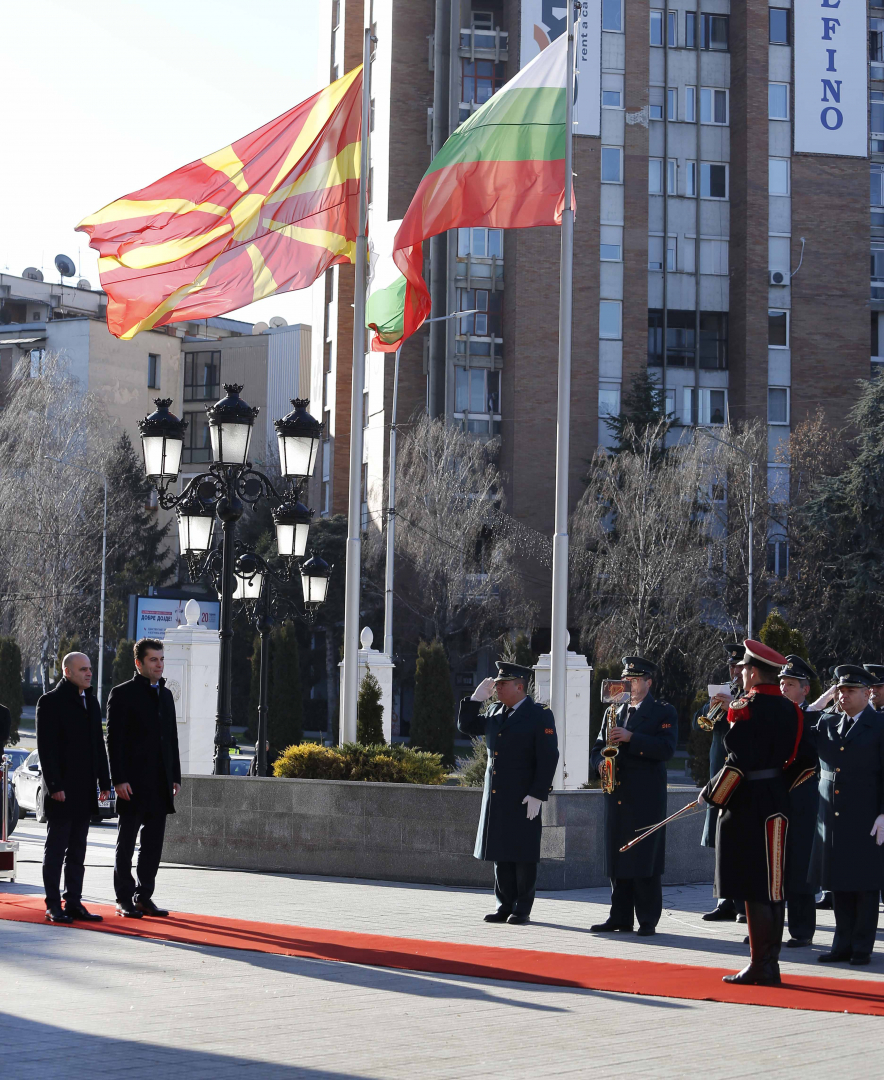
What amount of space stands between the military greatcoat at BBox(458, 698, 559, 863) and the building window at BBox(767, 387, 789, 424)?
164 feet

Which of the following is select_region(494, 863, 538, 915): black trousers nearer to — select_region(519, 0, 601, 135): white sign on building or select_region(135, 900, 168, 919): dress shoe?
select_region(135, 900, 168, 919): dress shoe

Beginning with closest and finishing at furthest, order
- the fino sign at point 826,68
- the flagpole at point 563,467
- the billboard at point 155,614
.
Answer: the flagpole at point 563,467 < the billboard at point 155,614 < the fino sign at point 826,68

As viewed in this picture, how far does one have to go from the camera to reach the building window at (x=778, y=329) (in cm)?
5941

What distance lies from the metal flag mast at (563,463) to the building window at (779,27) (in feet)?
155

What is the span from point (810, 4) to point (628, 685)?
55.3m

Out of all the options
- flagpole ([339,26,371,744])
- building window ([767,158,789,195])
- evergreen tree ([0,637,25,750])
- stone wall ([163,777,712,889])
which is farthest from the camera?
building window ([767,158,789,195])

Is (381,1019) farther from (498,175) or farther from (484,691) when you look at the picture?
(498,175)

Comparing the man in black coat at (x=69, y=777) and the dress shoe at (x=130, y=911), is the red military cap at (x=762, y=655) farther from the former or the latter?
the dress shoe at (x=130, y=911)

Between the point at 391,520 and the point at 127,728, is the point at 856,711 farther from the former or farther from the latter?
the point at 391,520

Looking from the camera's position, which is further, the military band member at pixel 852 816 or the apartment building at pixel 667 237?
the apartment building at pixel 667 237

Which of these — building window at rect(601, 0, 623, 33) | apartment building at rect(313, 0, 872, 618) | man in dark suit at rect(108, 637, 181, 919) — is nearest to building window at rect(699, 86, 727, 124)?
apartment building at rect(313, 0, 872, 618)

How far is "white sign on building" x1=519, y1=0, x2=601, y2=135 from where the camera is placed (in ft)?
188

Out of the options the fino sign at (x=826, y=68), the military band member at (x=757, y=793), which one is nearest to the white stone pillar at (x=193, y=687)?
the military band member at (x=757, y=793)

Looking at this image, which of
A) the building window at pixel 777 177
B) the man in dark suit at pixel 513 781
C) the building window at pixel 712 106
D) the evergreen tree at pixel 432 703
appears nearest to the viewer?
the man in dark suit at pixel 513 781
